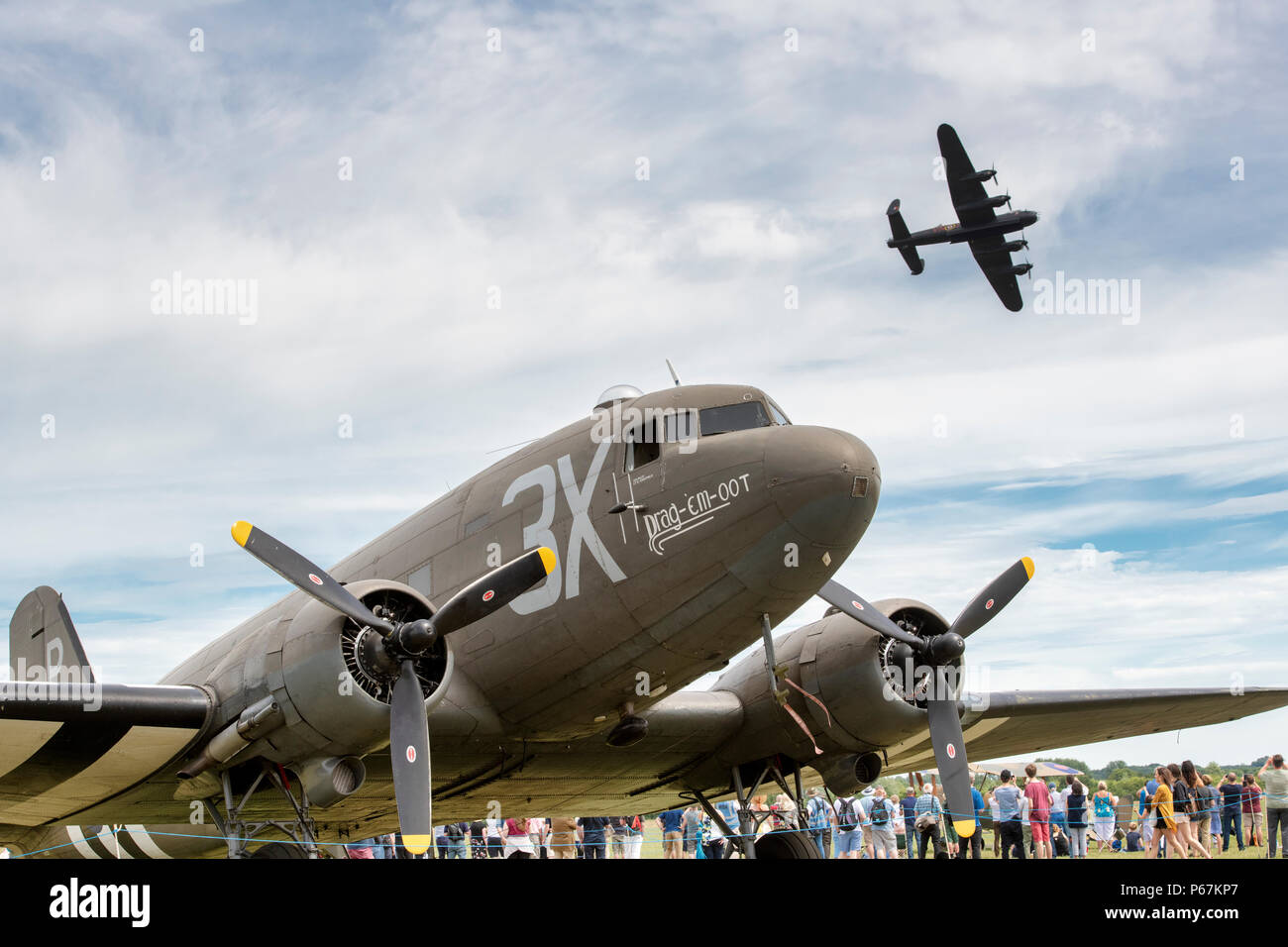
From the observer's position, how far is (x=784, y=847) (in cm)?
1375

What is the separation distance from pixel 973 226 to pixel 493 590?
32.4m

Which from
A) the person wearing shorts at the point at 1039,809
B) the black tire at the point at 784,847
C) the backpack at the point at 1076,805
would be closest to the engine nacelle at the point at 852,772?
the black tire at the point at 784,847

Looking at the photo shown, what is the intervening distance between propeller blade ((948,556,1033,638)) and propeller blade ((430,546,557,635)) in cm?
541

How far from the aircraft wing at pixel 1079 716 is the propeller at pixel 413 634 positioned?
22.1ft

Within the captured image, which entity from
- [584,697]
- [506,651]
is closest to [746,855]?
[584,697]

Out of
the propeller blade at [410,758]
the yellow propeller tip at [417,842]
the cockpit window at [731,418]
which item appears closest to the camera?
the yellow propeller tip at [417,842]

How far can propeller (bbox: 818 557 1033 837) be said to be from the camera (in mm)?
12805

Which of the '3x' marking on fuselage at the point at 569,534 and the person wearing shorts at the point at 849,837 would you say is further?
the person wearing shorts at the point at 849,837

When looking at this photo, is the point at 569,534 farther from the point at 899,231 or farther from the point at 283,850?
the point at 899,231

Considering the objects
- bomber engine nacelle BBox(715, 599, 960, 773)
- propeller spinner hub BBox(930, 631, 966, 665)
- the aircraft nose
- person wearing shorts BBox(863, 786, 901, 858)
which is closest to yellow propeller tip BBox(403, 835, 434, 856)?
the aircraft nose

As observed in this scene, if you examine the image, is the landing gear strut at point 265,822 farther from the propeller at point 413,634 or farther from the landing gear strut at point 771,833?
the landing gear strut at point 771,833

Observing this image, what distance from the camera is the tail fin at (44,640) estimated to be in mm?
14617

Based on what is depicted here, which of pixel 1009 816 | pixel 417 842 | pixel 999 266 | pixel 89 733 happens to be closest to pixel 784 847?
pixel 1009 816

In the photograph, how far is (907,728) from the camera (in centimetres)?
1331
